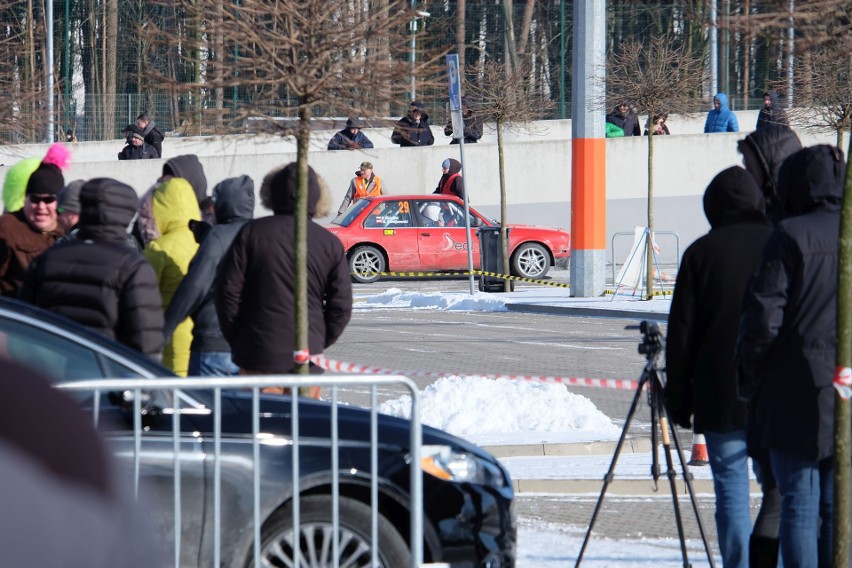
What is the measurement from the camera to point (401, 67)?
7754 mm

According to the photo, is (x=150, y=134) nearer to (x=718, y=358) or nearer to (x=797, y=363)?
(x=718, y=358)

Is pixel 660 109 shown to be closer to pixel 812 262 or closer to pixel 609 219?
pixel 609 219

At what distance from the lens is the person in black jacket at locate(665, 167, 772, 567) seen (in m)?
5.14

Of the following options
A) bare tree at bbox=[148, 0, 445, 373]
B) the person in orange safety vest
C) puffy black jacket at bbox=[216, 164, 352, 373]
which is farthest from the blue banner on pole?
puffy black jacket at bbox=[216, 164, 352, 373]

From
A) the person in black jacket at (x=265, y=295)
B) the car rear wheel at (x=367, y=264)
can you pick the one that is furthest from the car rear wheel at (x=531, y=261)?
the person in black jacket at (x=265, y=295)

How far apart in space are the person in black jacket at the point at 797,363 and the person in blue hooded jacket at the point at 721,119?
2883cm

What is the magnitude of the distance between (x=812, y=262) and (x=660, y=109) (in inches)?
891

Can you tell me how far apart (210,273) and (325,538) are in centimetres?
230

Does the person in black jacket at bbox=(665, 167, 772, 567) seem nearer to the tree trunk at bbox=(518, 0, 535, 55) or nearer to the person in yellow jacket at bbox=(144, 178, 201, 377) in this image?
the person in yellow jacket at bbox=(144, 178, 201, 377)

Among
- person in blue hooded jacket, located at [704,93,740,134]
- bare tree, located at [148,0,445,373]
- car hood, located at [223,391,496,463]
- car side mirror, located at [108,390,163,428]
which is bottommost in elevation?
car hood, located at [223,391,496,463]

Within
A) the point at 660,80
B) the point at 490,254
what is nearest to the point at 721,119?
the point at 660,80

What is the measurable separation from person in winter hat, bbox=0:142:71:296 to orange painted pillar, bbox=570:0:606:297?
14008 mm

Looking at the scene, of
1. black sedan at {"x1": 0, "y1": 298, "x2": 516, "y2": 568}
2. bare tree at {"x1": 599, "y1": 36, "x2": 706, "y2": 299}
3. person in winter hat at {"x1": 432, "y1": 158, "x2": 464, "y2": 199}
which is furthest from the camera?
person in winter hat at {"x1": 432, "y1": 158, "x2": 464, "y2": 199}

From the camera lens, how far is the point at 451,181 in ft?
92.0
